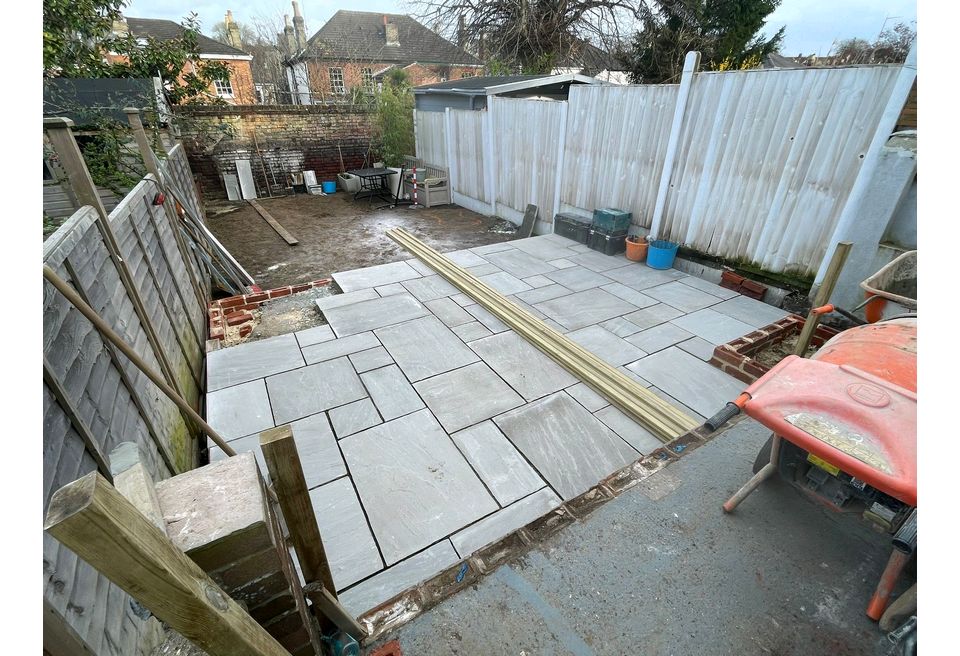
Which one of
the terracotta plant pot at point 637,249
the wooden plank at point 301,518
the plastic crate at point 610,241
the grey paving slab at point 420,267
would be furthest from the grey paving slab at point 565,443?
the plastic crate at point 610,241

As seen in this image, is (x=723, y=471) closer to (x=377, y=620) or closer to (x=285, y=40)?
(x=377, y=620)

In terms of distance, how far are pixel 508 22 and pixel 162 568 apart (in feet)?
50.9

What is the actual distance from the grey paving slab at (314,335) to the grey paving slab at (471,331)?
123 centimetres

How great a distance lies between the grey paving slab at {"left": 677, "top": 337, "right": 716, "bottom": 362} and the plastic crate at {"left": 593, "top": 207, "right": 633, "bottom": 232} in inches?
96.2

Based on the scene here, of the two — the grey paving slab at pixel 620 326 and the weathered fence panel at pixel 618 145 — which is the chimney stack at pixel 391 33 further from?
the grey paving slab at pixel 620 326

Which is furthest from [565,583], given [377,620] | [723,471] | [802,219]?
[802,219]

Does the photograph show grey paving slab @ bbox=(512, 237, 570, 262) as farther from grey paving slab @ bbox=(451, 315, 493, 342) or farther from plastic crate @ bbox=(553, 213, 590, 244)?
grey paving slab @ bbox=(451, 315, 493, 342)

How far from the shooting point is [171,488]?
889 mm

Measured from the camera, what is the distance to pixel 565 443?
278 centimetres

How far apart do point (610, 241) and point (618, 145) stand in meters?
1.30

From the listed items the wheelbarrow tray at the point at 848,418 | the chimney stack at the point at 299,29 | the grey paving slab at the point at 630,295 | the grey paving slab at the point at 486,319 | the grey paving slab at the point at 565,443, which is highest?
the chimney stack at the point at 299,29

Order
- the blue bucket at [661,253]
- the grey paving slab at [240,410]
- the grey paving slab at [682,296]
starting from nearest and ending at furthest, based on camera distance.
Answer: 1. the grey paving slab at [240,410]
2. the grey paving slab at [682,296]
3. the blue bucket at [661,253]

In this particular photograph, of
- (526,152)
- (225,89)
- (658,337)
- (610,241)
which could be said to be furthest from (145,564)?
(225,89)

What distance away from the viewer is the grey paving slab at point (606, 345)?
3641 millimetres
